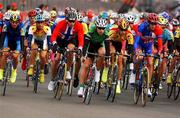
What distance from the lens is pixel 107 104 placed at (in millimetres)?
17047

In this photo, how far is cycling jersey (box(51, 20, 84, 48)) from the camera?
17.1 meters

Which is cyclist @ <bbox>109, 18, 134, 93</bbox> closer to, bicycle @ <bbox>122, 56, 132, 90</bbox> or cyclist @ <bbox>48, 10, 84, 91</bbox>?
cyclist @ <bbox>48, 10, 84, 91</bbox>

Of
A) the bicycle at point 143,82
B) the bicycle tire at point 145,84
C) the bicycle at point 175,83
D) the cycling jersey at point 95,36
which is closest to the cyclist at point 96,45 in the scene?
the cycling jersey at point 95,36

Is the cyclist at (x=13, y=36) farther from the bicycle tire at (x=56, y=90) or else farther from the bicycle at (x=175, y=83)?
the bicycle at (x=175, y=83)

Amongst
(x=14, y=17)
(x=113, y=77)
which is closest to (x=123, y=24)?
(x=113, y=77)

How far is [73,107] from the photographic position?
15875mm

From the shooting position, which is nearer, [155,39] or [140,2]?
[155,39]

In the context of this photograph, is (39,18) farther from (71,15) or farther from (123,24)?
(123,24)

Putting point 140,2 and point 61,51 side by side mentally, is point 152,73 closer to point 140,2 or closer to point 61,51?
point 61,51

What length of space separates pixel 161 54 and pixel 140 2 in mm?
84112

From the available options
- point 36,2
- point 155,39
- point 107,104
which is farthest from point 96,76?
point 36,2

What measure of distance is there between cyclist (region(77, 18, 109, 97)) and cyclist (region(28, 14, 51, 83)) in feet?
4.81

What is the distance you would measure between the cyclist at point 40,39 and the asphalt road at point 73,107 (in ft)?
2.39

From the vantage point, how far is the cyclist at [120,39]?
57.9ft
